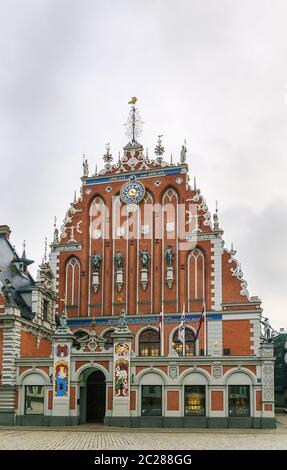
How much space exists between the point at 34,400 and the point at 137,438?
10.6m

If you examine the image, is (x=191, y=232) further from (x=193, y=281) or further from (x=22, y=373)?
(x=22, y=373)

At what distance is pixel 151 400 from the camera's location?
3747 cm

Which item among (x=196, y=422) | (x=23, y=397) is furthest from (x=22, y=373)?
(x=196, y=422)

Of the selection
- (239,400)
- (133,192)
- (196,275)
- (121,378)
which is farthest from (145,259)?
(239,400)

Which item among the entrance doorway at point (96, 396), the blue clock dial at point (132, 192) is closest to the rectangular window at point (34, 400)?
the entrance doorway at point (96, 396)

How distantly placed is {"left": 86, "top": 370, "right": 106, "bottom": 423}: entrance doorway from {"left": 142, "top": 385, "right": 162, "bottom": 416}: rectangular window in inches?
156

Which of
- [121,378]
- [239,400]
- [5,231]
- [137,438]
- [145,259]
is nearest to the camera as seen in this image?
[137,438]

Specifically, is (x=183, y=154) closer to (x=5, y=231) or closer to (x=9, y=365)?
(x=5, y=231)

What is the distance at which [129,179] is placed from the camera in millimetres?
48219

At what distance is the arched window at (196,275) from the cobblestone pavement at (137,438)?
11336mm

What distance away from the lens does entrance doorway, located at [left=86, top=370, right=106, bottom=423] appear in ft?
133

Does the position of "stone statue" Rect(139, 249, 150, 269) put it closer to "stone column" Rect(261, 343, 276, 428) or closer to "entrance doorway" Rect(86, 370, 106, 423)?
"entrance doorway" Rect(86, 370, 106, 423)
